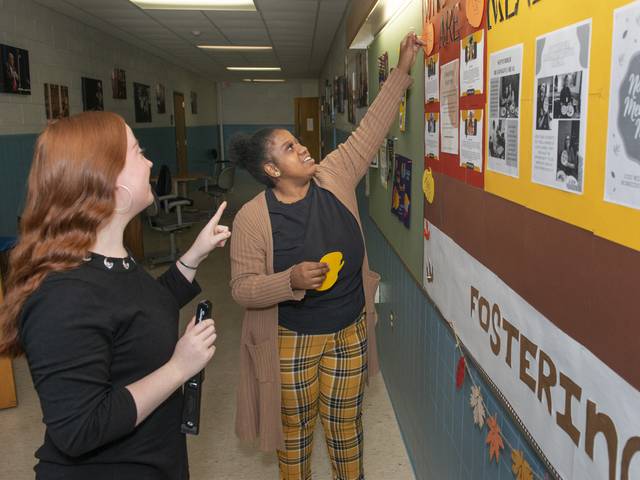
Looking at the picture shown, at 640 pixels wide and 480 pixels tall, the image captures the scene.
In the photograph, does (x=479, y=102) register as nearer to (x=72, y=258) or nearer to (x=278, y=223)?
(x=278, y=223)

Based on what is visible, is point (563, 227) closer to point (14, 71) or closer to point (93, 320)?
point (93, 320)

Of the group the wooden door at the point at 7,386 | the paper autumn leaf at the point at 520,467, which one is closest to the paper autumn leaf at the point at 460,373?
the paper autumn leaf at the point at 520,467

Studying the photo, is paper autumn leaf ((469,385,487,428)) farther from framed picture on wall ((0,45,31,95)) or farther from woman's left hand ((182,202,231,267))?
framed picture on wall ((0,45,31,95))

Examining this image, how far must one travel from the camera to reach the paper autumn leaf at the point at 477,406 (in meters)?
1.45

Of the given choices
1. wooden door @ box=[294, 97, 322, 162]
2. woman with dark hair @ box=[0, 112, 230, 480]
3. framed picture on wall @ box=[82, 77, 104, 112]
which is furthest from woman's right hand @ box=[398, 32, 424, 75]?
wooden door @ box=[294, 97, 322, 162]

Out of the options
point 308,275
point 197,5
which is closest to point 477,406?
point 308,275

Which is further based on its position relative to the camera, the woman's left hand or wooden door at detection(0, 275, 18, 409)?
wooden door at detection(0, 275, 18, 409)

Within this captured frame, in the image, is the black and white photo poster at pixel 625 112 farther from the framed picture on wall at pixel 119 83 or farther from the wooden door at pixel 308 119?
the wooden door at pixel 308 119

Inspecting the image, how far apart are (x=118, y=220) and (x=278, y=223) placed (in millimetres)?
752

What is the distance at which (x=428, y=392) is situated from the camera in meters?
2.18

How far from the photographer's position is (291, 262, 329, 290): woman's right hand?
171 cm

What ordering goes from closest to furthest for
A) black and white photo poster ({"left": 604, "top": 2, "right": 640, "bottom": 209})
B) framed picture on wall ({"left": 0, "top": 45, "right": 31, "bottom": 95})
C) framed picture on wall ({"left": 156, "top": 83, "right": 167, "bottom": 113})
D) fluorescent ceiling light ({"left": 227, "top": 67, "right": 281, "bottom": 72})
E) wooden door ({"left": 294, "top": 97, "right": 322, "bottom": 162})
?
black and white photo poster ({"left": 604, "top": 2, "right": 640, "bottom": 209}) < framed picture on wall ({"left": 0, "top": 45, "right": 31, "bottom": 95}) < framed picture on wall ({"left": 156, "top": 83, "right": 167, "bottom": 113}) < fluorescent ceiling light ({"left": 227, "top": 67, "right": 281, "bottom": 72}) < wooden door ({"left": 294, "top": 97, "right": 322, "bottom": 162})

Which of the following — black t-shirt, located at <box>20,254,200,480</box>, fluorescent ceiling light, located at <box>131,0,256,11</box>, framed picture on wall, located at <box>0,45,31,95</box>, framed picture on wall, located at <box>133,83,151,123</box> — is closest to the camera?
black t-shirt, located at <box>20,254,200,480</box>

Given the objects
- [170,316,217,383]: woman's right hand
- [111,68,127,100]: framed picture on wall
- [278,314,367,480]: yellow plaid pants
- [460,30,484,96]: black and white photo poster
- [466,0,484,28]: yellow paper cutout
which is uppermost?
[111,68,127,100]: framed picture on wall
